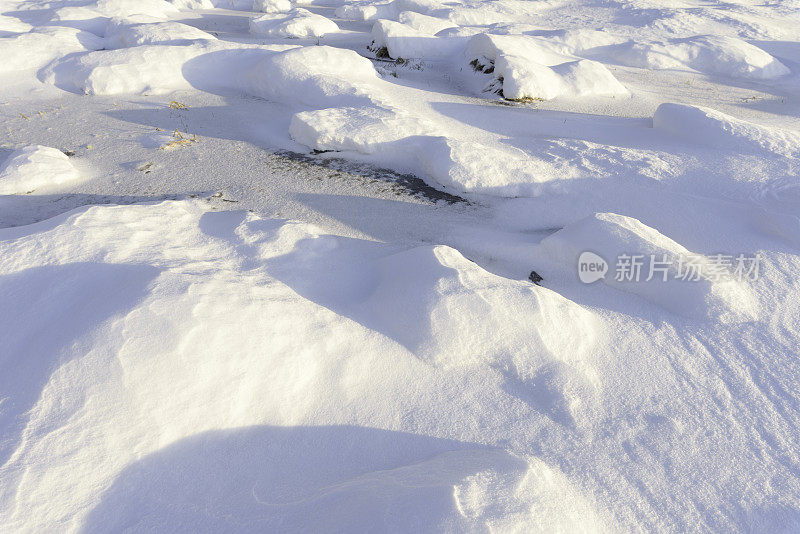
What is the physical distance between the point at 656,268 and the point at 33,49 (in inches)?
345

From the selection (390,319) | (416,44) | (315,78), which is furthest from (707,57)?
(390,319)

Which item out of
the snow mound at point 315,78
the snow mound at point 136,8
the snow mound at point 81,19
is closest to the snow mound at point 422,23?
the snow mound at point 315,78

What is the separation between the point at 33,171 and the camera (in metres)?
4.26

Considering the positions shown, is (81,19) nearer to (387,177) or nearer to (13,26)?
(13,26)

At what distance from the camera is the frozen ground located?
190 centimetres

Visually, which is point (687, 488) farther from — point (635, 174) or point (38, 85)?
point (38, 85)

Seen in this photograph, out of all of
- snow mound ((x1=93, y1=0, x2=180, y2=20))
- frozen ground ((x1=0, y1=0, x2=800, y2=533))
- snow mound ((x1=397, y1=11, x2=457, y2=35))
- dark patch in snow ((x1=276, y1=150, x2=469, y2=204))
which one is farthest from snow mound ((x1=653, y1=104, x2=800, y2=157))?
snow mound ((x1=93, y1=0, x2=180, y2=20))

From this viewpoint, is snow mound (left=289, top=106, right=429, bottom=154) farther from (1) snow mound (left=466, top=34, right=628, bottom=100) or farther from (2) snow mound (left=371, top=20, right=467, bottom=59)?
(2) snow mound (left=371, top=20, right=467, bottom=59)

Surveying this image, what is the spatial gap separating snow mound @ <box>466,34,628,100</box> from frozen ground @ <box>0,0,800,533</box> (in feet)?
2.22

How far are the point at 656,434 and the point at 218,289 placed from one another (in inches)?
95.3

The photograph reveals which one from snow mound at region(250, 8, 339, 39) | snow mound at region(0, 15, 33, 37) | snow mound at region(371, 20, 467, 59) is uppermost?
snow mound at region(371, 20, 467, 59)

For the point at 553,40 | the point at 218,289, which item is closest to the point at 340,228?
the point at 218,289

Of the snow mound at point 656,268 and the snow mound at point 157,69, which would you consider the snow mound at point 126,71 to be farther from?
the snow mound at point 656,268

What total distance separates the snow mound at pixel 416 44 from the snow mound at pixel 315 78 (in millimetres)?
1696
